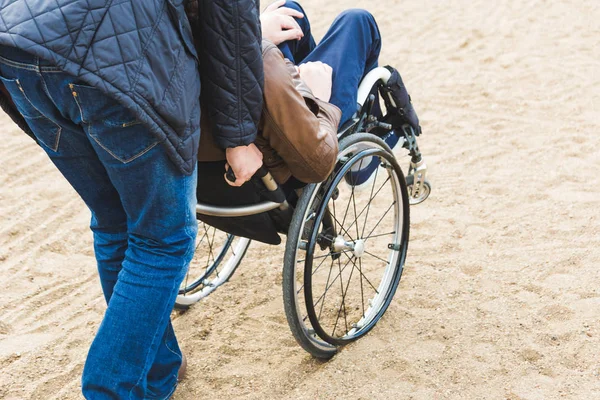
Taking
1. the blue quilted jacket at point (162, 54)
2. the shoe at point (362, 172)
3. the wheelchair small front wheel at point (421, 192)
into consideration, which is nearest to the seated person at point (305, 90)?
the blue quilted jacket at point (162, 54)

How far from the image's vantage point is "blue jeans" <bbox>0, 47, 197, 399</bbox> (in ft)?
4.95

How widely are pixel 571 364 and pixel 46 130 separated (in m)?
1.91

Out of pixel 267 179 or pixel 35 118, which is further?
pixel 267 179

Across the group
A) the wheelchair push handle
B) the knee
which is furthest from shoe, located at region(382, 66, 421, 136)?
the wheelchair push handle

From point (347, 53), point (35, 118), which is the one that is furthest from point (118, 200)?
point (347, 53)

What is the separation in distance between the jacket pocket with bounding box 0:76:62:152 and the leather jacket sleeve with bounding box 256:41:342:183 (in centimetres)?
53

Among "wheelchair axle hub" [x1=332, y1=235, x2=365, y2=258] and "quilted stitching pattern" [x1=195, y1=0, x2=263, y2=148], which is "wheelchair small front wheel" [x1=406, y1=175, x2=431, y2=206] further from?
"quilted stitching pattern" [x1=195, y1=0, x2=263, y2=148]

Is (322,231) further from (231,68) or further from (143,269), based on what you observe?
(231,68)

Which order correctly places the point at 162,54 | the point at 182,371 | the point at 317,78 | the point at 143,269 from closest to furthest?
the point at 162,54 < the point at 143,269 < the point at 317,78 < the point at 182,371

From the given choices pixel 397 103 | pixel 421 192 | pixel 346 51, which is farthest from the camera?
pixel 421 192

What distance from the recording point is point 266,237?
2242mm

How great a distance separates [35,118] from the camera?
5.29 ft

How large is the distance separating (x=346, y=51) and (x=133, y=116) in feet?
3.33

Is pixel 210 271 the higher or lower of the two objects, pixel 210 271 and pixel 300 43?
the lower
